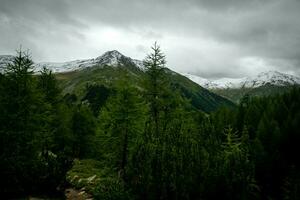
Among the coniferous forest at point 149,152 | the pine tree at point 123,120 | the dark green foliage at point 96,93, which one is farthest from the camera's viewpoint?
the dark green foliage at point 96,93

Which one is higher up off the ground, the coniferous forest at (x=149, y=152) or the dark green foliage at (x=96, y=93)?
the dark green foliage at (x=96, y=93)

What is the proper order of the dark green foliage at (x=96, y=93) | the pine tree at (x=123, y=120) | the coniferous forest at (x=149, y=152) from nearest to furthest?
the coniferous forest at (x=149, y=152), the pine tree at (x=123, y=120), the dark green foliage at (x=96, y=93)

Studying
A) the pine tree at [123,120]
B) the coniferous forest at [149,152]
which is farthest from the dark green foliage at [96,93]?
the pine tree at [123,120]

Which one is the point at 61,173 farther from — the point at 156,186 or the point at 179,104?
the point at 179,104

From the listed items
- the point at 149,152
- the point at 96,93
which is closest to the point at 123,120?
the point at 149,152

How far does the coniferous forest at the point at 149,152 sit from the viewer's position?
1506 centimetres

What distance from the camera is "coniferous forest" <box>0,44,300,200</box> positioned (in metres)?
15.1

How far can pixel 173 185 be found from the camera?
47.1 feet

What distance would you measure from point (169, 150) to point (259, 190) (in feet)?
25.2

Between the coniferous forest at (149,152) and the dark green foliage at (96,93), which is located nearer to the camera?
the coniferous forest at (149,152)

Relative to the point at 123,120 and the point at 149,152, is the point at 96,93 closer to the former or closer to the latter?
the point at 123,120

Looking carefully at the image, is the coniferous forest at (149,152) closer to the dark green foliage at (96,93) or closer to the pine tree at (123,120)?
the pine tree at (123,120)

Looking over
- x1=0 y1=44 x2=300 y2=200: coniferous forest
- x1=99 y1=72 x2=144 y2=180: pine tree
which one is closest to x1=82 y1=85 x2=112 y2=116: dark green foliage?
x1=0 y1=44 x2=300 y2=200: coniferous forest

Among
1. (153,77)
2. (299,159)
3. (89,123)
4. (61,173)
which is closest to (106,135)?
(153,77)
